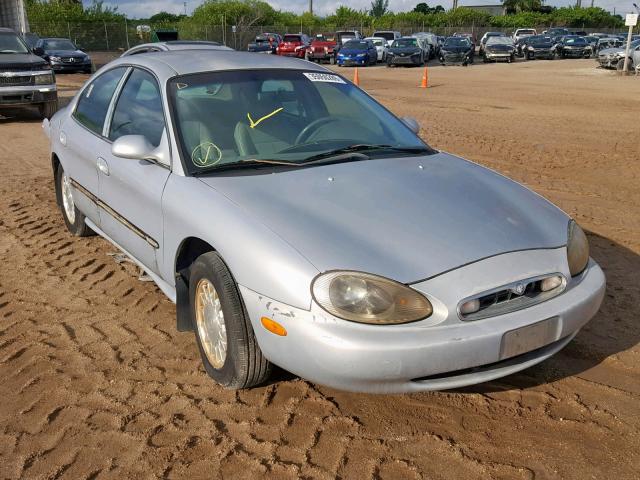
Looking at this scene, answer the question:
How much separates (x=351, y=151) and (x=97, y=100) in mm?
2178

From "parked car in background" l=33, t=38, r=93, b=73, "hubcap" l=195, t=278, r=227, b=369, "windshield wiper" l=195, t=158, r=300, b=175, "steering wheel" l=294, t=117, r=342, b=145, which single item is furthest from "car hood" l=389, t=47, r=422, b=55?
"hubcap" l=195, t=278, r=227, b=369

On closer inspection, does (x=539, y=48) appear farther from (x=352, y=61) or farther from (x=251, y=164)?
(x=251, y=164)

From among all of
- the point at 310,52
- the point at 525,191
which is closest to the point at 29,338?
the point at 525,191

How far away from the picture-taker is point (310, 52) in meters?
35.9

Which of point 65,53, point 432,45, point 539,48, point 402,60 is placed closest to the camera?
point 65,53

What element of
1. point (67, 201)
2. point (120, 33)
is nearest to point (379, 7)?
point (120, 33)

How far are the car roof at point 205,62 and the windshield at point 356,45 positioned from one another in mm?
30453

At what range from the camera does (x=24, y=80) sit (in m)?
12.9

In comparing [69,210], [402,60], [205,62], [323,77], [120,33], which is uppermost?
[205,62]

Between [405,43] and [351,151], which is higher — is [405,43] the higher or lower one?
the higher one

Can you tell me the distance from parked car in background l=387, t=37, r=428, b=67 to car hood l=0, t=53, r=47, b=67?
21832 mm

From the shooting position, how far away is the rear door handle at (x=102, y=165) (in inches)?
168

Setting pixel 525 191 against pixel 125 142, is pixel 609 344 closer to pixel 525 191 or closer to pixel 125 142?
pixel 525 191

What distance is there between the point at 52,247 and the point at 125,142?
7.40 ft
